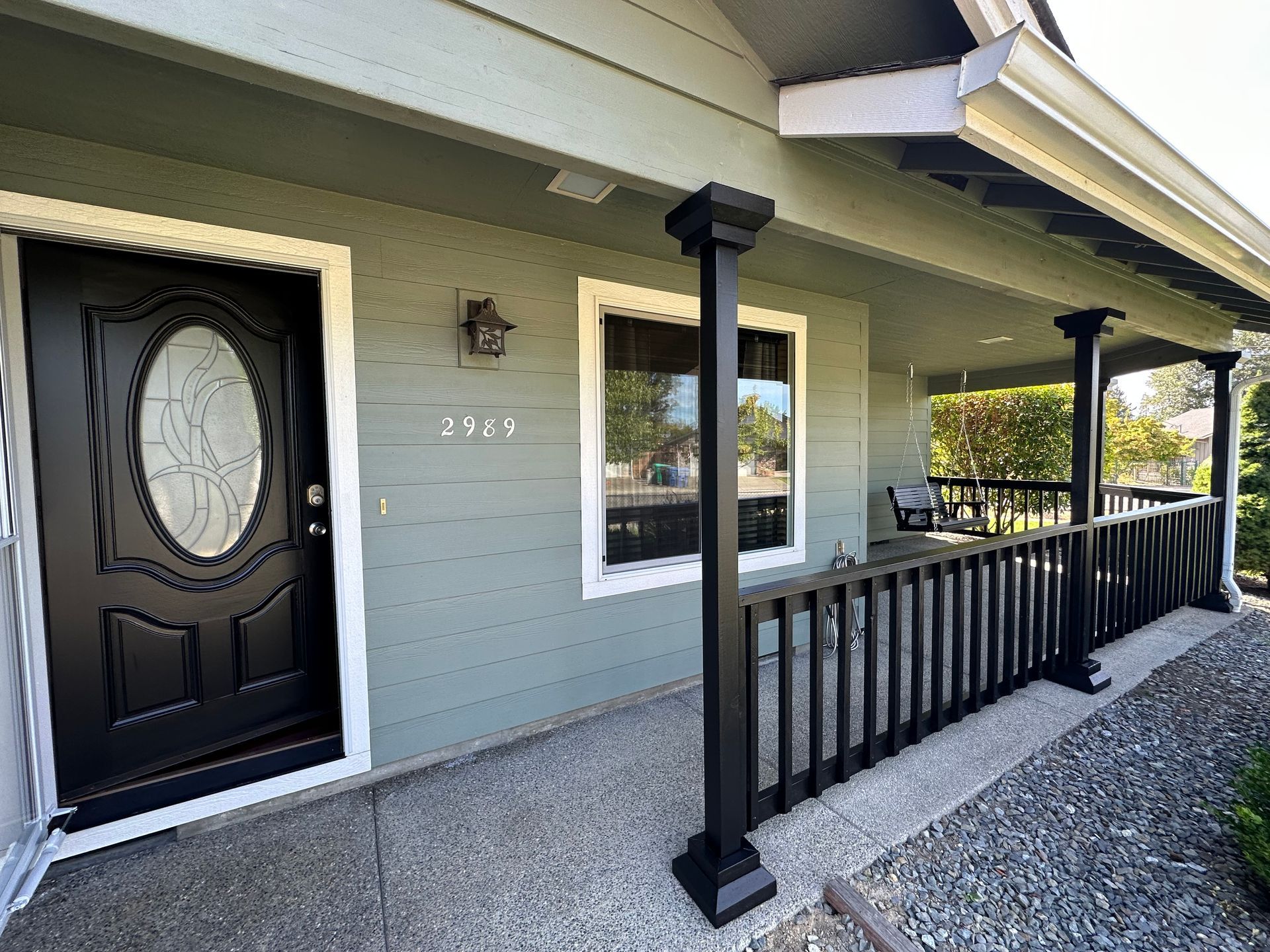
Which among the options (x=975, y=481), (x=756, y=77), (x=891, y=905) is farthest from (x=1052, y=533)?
(x=975, y=481)

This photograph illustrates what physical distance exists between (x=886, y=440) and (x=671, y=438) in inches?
218

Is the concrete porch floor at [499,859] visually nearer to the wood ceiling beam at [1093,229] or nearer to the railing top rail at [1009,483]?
the wood ceiling beam at [1093,229]

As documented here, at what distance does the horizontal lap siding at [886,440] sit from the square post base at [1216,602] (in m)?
3.02

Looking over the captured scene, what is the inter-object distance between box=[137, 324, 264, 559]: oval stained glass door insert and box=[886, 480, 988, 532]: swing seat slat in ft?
20.2

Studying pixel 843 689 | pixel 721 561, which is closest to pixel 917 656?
pixel 843 689

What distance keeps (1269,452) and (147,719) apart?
8172 mm

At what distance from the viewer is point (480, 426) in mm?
2377

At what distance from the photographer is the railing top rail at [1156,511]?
3.29 meters

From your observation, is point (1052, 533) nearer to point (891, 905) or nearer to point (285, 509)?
point (891, 905)

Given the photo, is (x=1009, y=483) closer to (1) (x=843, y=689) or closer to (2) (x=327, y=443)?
(1) (x=843, y=689)

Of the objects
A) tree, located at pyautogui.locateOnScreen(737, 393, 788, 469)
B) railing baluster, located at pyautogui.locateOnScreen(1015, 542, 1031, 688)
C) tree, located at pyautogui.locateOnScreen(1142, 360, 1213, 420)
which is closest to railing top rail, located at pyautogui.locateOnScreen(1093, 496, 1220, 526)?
railing baluster, located at pyautogui.locateOnScreen(1015, 542, 1031, 688)

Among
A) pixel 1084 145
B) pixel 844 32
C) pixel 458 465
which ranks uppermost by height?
pixel 844 32

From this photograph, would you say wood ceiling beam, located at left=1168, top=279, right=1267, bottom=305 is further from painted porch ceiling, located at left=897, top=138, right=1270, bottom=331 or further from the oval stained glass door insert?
the oval stained glass door insert

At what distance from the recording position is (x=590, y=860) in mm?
1782
